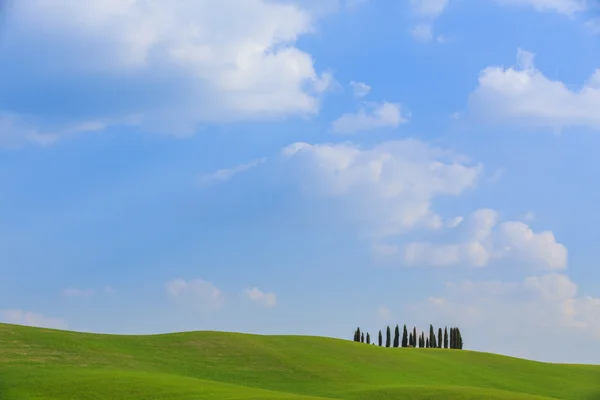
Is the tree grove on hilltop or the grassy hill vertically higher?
the tree grove on hilltop

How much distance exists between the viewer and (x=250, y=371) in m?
65.5

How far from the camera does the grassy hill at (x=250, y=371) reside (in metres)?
50.6

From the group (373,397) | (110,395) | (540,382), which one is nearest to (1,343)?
(110,395)

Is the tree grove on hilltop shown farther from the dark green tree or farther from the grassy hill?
the grassy hill

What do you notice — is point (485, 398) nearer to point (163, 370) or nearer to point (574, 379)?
point (163, 370)

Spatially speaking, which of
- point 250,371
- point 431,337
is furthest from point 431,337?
point 250,371

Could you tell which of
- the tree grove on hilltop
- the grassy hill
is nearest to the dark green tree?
the tree grove on hilltop

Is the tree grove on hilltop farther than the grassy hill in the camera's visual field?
Yes

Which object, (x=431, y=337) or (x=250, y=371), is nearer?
(x=250, y=371)

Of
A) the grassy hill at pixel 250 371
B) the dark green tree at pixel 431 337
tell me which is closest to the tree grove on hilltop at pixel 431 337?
the dark green tree at pixel 431 337

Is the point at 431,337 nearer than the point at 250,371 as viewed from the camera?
No

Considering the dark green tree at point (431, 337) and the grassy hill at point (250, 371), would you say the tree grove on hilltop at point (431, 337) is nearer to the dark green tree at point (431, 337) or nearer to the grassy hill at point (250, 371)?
the dark green tree at point (431, 337)

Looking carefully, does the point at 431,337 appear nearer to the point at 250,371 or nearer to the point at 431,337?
the point at 431,337

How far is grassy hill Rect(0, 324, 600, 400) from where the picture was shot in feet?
166
